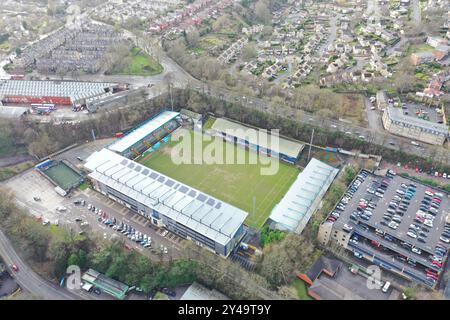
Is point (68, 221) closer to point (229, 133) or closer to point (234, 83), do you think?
point (229, 133)

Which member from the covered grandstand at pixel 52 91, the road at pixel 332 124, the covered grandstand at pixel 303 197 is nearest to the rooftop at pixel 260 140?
the covered grandstand at pixel 303 197

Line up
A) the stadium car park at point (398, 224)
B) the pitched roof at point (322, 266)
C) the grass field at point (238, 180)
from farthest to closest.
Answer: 1. the grass field at point (238, 180)
2. the stadium car park at point (398, 224)
3. the pitched roof at point (322, 266)

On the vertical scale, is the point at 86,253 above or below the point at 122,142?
below

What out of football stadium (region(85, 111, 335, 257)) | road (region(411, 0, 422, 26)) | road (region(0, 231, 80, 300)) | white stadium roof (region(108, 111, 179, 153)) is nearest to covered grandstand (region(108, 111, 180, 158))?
white stadium roof (region(108, 111, 179, 153))

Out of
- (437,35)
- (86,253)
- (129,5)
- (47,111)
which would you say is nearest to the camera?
(86,253)

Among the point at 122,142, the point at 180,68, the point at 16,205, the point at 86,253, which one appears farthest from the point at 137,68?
the point at 86,253

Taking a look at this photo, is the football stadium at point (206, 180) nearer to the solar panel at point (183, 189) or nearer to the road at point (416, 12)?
the solar panel at point (183, 189)

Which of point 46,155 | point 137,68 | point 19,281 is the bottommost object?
point 19,281

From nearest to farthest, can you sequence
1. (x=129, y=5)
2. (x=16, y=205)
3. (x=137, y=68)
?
(x=16, y=205) → (x=137, y=68) → (x=129, y=5)
